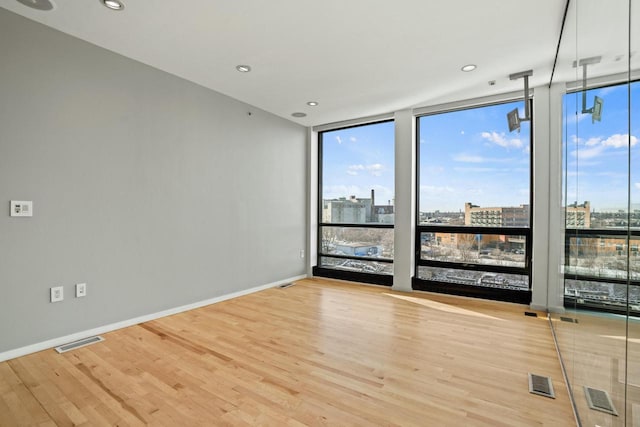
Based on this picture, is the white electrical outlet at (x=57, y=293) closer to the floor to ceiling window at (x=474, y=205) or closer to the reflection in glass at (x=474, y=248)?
the floor to ceiling window at (x=474, y=205)

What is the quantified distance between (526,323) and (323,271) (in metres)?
3.14

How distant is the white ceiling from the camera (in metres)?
2.40

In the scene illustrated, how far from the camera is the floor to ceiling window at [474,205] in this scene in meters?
4.05

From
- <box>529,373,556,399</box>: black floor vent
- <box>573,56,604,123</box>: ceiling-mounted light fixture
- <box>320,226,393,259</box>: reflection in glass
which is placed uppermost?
<box>573,56,604,123</box>: ceiling-mounted light fixture

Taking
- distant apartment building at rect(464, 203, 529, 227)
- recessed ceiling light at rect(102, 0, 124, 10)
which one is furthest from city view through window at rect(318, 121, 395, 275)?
recessed ceiling light at rect(102, 0, 124, 10)

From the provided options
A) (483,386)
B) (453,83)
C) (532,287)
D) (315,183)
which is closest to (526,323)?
(532,287)

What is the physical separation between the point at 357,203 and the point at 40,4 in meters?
4.34

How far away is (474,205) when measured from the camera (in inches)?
171

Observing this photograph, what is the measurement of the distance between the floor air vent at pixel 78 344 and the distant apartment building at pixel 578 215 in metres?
3.77

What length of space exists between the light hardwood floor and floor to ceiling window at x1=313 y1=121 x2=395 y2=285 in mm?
1806

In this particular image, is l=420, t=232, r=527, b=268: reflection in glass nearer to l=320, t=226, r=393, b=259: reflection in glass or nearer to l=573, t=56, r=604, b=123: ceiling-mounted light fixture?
l=320, t=226, r=393, b=259: reflection in glass

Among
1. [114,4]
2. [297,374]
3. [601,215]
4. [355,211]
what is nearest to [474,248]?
[355,211]

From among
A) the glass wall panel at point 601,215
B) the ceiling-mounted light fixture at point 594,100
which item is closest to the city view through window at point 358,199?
the glass wall panel at point 601,215

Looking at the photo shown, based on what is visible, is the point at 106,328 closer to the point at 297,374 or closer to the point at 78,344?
the point at 78,344
